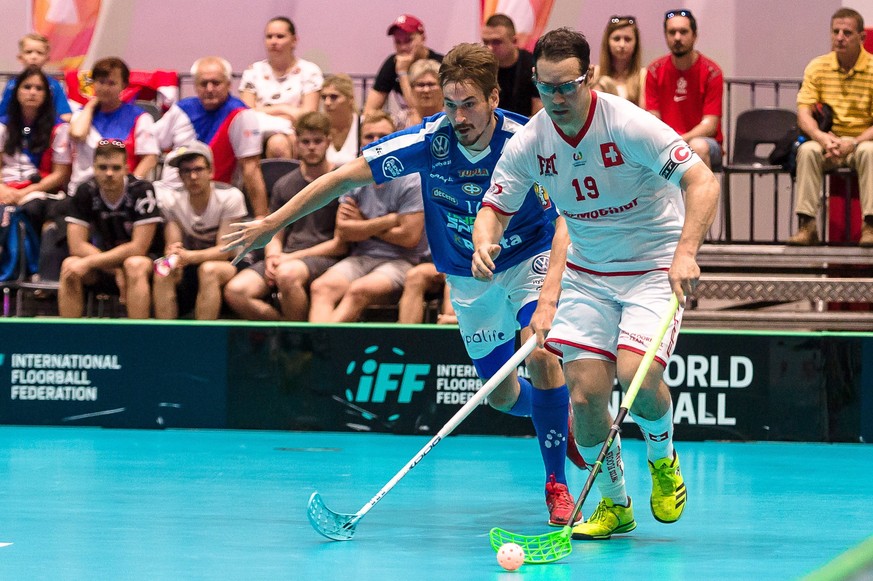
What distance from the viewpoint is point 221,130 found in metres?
9.61

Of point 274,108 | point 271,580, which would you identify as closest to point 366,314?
point 274,108

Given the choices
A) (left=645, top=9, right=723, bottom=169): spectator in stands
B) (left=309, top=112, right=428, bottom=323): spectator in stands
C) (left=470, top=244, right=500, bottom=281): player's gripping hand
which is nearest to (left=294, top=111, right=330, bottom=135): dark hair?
(left=309, top=112, right=428, bottom=323): spectator in stands

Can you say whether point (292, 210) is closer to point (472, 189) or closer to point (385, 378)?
point (472, 189)

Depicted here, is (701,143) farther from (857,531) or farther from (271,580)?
(271,580)

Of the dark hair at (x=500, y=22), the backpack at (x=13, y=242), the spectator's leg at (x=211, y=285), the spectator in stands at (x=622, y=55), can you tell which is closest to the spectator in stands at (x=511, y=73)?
the dark hair at (x=500, y=22)

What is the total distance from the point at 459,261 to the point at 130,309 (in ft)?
12.7

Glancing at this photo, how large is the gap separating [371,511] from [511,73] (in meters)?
4.26

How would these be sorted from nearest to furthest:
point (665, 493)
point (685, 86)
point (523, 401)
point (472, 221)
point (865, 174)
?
1. point (665, 493)
2. point (472, 221)
3. point (523, 401)
4. point (865, 174)
5. point (685, 86)

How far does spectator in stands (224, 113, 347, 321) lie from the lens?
8.95m

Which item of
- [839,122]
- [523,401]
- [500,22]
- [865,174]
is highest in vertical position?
[500,22]

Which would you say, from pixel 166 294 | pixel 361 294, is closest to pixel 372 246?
pixel 361 294

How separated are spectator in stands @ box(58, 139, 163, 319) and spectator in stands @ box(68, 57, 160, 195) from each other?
68 cm

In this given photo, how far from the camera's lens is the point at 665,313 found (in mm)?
4891

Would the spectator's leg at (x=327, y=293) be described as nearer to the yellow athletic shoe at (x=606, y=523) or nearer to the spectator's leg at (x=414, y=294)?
the spectator's leg at (x=414, y=294)
